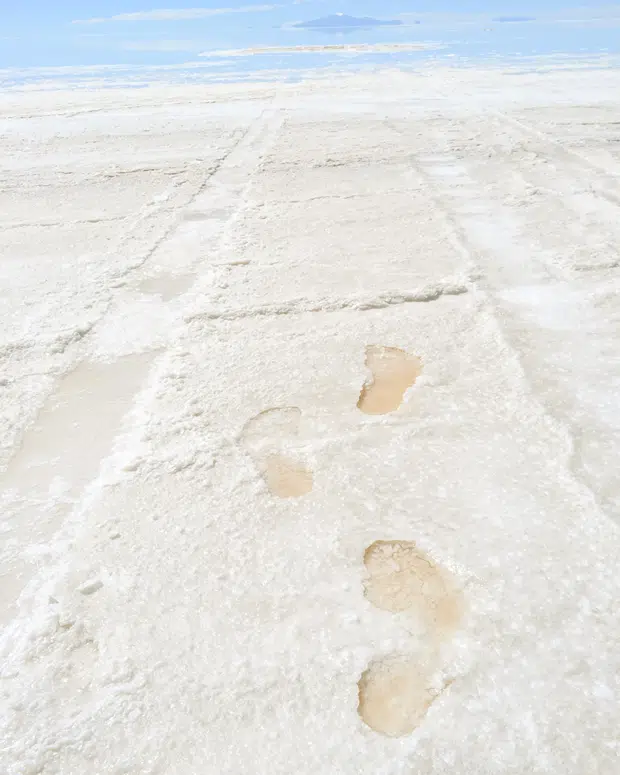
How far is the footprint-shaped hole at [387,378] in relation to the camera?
2.30m

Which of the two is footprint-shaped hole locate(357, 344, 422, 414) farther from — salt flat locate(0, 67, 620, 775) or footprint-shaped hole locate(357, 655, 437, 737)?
footprint-shaped hole locate(357, 655, 437, 737)

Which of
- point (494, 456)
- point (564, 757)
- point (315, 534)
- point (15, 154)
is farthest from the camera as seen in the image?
point (15, 154)

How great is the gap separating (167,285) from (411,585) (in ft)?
7.56

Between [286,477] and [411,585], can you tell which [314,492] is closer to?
[286,477]

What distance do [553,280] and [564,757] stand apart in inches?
94.0

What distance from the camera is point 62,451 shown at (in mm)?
2141

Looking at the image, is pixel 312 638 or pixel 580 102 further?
pixel 580 102

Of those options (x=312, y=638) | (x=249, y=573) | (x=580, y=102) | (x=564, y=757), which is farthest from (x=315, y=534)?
(x=580, y=102)

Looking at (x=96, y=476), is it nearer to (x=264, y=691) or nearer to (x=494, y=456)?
(x=264, y=691)

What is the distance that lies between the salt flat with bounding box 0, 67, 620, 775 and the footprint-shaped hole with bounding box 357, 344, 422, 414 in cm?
1

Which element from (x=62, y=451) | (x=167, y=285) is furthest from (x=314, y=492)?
(x=167, y=285)

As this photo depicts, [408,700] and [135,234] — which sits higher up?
[408,700]

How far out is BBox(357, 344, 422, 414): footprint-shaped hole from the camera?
2.30 metres

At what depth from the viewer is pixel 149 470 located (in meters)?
2.01
